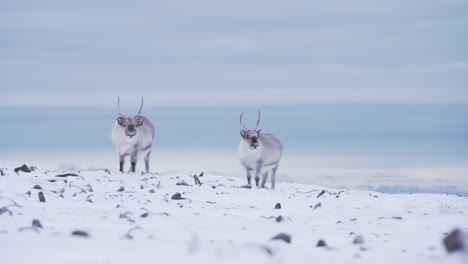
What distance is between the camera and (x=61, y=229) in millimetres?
7121

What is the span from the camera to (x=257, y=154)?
19578 mm

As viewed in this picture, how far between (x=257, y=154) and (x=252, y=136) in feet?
2.52

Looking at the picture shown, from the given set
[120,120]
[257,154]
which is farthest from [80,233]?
[120,120]

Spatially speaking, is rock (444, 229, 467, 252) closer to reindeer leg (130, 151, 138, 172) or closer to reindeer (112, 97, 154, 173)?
reindeer (112, 97, 154, 173)

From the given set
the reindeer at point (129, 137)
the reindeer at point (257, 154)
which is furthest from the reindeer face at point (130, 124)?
the reindeer at point (257, 154)

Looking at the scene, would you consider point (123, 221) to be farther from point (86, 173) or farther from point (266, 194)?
point (86, 173)

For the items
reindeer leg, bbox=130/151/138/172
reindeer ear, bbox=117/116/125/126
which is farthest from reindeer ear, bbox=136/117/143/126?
reindeer leg, bbox=130/151/138/172

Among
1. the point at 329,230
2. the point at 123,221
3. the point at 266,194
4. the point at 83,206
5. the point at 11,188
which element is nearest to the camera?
the point at 123,221

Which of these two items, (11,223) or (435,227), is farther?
(435,227)

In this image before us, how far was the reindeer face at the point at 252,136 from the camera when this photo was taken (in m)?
19.0

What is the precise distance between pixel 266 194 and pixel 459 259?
10015 millimetres

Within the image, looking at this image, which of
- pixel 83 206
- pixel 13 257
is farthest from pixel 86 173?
pixel 13 257

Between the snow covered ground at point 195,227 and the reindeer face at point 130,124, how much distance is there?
397 centimetres

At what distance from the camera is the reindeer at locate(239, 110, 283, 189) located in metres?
19.3
